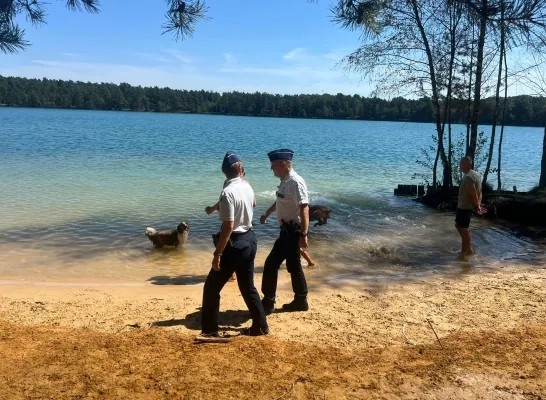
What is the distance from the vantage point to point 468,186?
902 centimetres

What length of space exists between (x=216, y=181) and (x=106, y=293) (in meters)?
14.7

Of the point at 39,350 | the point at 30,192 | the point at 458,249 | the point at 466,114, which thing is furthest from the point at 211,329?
the point at 466,114

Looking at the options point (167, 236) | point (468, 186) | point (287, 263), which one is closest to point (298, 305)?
point (287, 263)

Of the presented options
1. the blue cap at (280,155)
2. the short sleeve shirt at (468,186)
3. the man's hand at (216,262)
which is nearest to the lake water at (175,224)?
the short sleeve shirt at (468,186)

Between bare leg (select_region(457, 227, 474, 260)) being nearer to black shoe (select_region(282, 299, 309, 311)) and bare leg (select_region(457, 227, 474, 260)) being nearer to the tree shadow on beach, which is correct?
black shoe (select_region(282, 299, 309, 311))

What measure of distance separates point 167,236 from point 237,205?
515cm

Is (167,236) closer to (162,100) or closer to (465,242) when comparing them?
(465,242)

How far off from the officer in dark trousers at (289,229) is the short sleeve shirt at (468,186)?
452 cm

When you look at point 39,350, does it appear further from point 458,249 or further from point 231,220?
point 458,249

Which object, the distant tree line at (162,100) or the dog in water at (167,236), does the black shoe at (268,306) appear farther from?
the distant tree line at (162,100)

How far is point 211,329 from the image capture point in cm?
507

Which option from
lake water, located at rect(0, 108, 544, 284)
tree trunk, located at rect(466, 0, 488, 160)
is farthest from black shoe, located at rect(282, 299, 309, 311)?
tree trunk, located at rect(466, 0, 488, 160)

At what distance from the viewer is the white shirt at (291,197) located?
5633 millimetres

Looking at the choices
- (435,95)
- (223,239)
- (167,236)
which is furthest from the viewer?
(435,95)
